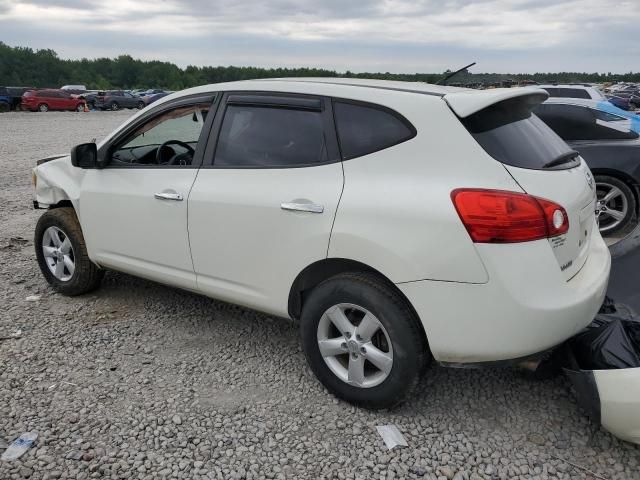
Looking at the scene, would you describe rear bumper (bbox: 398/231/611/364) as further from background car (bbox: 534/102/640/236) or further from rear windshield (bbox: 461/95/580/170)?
background car (bbox: 534/102/640/236)

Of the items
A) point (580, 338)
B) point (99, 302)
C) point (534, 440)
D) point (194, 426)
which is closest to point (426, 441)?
point (534, 440)

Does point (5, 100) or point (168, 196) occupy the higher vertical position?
point (168, 196)

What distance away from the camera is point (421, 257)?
2537 mm

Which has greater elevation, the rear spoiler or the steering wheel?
the rear spoiler

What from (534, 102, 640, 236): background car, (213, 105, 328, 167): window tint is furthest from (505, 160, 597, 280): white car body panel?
(534, 102, 640, 236): background car

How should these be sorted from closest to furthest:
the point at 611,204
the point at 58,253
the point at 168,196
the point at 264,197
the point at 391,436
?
the point at 391,436 < the point at 264,197 < the point at 168,196 < the point at 58,253 < the point at 611,204

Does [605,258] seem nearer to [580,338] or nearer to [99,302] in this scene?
[580,338]

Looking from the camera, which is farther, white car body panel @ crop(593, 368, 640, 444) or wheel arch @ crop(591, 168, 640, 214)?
wheel arch @ crop(591, 168, 640, 214)

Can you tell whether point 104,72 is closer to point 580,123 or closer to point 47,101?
point 47,101

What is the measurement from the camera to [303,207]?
9.48 ft

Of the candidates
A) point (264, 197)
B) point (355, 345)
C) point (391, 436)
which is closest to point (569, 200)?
point (355, 345)

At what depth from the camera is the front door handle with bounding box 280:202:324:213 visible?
2.84 m

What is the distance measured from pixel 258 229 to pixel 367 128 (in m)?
0.83

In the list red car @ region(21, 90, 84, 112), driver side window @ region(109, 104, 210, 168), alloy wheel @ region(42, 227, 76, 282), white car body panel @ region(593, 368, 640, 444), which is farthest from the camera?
red car @ region(21, 90, 84, 112)
